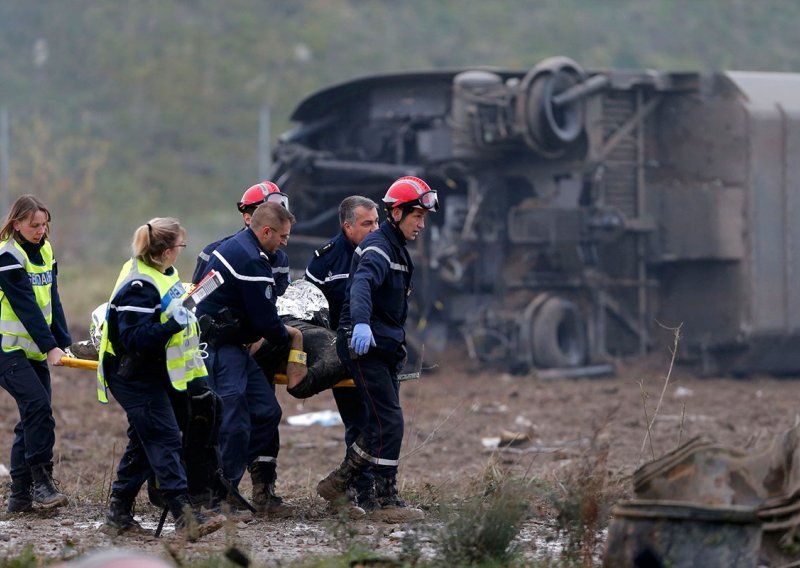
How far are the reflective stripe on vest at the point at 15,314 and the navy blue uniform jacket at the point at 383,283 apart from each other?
5.11 ft

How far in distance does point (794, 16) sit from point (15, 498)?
4347 centimetres

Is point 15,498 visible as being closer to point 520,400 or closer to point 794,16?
point 520,400

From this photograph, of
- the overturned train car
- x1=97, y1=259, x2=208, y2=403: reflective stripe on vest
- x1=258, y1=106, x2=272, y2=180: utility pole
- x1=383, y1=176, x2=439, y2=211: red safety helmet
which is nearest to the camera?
x1=97, y1=259, x2=208, y2=403: reflective stripe on vest

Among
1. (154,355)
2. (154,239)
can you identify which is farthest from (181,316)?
(154,239)

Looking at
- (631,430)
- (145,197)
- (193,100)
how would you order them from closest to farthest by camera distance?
(631,430), (145,197), (193,100)

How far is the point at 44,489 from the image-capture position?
7777 millimetres

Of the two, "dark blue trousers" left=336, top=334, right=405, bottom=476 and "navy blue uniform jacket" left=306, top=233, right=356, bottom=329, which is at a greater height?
"navy blue uniform jacket" left=306, top=233, right=356, bottom=329

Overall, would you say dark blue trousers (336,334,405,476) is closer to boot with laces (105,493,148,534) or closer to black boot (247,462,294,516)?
black boot (247,462,294,516)

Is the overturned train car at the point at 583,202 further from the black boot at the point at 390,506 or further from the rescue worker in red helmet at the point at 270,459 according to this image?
the black boot at the point at 390,506

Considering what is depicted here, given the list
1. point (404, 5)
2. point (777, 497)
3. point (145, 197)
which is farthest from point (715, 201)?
point (404, 5)

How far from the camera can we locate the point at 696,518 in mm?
5473

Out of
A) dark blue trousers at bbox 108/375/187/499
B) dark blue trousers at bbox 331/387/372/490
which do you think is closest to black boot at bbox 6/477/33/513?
dark blue trousers at bbox 108/375/187/499

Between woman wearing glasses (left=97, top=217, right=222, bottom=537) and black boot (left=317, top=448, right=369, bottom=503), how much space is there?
3.15 ft

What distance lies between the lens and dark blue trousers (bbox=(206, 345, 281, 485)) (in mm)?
7668
